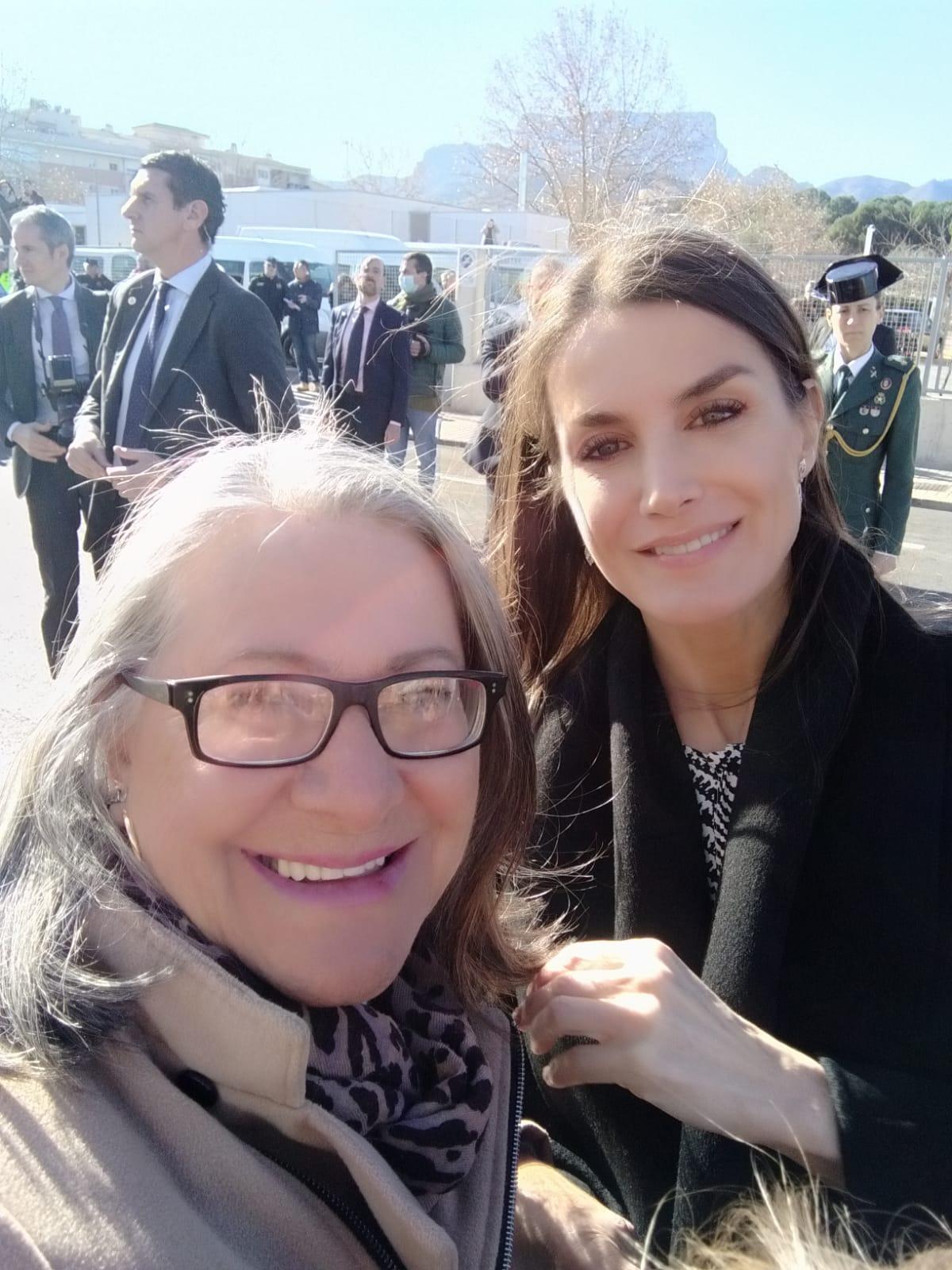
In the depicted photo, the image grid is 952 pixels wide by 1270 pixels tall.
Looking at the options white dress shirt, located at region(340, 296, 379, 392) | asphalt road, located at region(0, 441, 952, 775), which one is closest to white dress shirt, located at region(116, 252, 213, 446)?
asphalt road, located at region(0, 441, 952, 775)

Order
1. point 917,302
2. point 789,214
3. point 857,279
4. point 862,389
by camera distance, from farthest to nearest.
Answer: point 789,214
point 917,302
point 857,279
point 862,389

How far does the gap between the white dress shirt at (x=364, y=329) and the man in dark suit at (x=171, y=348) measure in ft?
11.6

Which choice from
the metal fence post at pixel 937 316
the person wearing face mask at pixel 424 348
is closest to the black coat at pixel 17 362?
the person wearing face mask at pixel 424 348

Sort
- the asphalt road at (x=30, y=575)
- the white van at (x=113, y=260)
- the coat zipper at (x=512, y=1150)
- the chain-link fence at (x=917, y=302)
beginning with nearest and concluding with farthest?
the coat zipper at (x=512, y=1150)
the asphalt road at (x=30, y=575)
the chain-link fence at (x=917, y=302)
the white van at (x=113, y=260)

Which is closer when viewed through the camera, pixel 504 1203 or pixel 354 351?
pixel 504 1203

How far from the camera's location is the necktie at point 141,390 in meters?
4.02

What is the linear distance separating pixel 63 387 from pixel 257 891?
4548 millimetres

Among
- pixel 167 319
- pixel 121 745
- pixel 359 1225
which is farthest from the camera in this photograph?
pixel 167 319

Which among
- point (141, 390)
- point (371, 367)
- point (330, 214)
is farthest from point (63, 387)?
point (330, 214)

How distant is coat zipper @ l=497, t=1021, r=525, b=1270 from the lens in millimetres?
1272

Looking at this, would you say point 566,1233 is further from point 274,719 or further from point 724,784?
point 274,719

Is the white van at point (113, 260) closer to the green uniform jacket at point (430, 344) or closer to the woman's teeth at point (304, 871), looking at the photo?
the green uniform jacket at point (430, 344)

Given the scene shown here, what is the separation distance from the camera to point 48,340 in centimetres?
524

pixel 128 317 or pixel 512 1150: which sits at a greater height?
pixel 128 317
